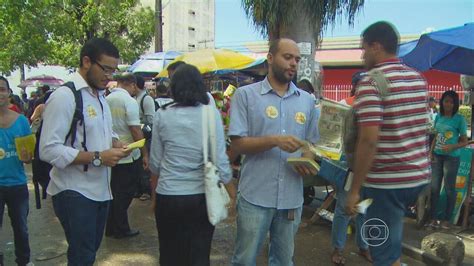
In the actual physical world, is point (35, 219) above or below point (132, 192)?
below

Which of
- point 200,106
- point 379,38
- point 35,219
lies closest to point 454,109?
point 379,38

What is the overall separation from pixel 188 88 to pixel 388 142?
1279mm

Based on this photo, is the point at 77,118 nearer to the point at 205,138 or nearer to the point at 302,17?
the point at 205,138

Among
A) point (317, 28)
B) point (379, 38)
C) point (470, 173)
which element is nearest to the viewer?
point (379, 38)

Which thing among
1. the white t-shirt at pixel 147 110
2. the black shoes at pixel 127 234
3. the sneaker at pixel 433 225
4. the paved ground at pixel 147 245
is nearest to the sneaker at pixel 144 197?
the paved ground at pixel 147 245

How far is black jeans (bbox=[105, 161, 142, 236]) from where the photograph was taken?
5.20 m

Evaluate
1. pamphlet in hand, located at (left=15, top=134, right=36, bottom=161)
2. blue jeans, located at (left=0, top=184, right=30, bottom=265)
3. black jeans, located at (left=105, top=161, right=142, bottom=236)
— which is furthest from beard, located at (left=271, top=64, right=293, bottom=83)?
black jeans, located at (left=105, top=161, right=142, bottom=236)

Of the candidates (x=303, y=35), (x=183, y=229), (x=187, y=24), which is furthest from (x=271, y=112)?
(x=187, y=24)

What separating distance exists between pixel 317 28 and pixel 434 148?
2504 millimetres

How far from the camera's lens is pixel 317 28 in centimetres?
703

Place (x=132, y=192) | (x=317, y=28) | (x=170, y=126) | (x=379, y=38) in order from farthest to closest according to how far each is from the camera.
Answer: (x=317, y=28)
(x=132, y=192)
(x=170, y=126)
(x=379, y=38)

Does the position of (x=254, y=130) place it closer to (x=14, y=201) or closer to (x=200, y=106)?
(x=200, y=106)

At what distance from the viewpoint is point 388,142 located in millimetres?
2617

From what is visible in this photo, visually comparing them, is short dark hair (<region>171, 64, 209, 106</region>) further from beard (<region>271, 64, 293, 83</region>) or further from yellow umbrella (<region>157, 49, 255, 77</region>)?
yellow umbrella (<region>157, 49, 255, 77</region>)
